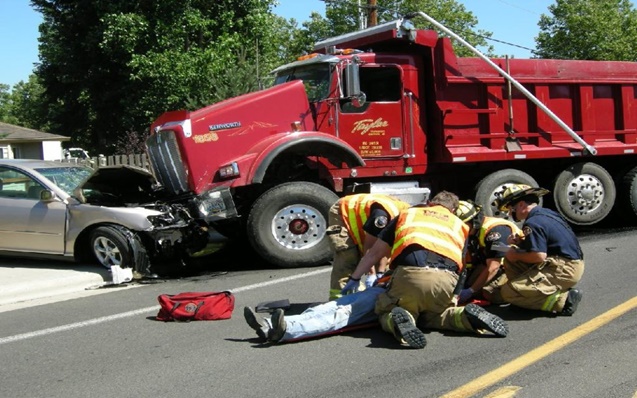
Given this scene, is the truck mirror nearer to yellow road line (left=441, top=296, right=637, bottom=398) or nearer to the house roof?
yellow road line (left=441, top=296, right=637, bottom=398)

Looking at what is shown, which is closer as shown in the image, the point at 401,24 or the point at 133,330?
the point at 133,330

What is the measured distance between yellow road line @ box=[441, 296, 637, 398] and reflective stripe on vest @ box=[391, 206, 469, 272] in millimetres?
852

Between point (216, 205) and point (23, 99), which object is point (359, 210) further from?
point (23, 99)

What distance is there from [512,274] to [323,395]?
231 centimetres

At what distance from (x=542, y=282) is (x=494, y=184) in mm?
4920

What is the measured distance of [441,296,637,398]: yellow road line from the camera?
4.25m

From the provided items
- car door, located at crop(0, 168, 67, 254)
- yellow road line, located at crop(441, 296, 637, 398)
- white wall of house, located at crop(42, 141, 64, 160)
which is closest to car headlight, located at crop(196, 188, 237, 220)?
car door, located at crop(0, 168, 67, 254)

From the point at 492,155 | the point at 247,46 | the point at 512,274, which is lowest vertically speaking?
the point at 512,274

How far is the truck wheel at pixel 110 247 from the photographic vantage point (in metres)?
8.44

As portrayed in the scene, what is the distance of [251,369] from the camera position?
4820 millimetres

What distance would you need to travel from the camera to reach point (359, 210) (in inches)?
238

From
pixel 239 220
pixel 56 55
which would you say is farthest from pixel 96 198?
pixel 56 55

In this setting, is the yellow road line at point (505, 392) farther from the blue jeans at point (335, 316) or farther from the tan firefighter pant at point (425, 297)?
the blue jeans at point (335, 316)

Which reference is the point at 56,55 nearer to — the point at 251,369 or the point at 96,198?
the point at 96,198
